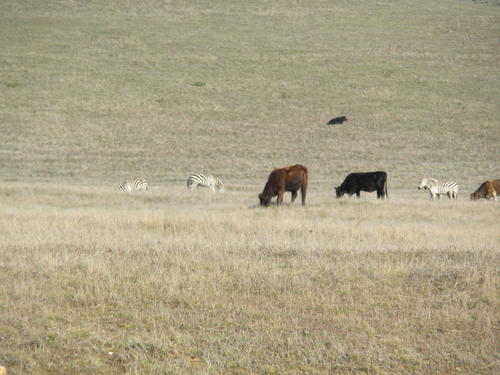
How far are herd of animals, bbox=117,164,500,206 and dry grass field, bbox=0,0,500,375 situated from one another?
1031mm

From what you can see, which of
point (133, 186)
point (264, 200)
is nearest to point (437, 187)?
point (264, 200)

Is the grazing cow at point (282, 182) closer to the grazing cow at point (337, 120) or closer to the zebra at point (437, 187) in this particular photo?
the zebra at point (437, 187)

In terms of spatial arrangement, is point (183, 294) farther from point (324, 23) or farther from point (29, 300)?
point (324, 23)

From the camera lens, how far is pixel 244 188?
105 ft

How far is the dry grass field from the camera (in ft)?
24.0

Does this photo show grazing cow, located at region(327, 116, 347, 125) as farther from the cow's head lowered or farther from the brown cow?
the cow's head lowered

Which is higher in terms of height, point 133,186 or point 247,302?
point 133,186

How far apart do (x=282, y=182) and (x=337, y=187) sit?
20.3 ft

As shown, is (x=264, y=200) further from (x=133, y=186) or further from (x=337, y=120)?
(x=337, y=120)

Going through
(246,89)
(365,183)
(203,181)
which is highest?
→ (246,89)

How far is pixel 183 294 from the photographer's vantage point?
28.8 ft

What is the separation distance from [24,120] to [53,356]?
47.3 metres

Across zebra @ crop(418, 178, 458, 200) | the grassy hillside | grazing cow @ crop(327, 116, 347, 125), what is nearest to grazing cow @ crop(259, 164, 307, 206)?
zebra @ crop(418, 178, 458, 200)

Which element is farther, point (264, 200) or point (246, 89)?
point (246, 89)
